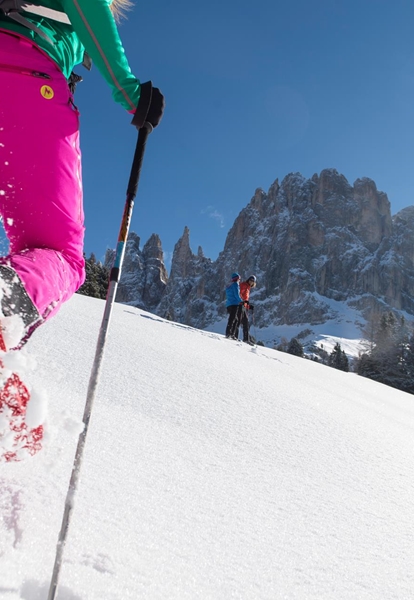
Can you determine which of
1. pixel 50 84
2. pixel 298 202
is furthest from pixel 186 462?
pixel 298 202

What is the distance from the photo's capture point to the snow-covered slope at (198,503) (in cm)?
74

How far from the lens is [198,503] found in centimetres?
104

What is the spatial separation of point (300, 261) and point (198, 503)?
11532cm

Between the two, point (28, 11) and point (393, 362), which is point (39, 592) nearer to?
point (28, 11)

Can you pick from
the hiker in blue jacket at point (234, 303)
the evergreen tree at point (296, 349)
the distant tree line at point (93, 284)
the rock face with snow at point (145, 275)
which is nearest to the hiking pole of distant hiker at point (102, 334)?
the hiker in blue jacket at point (234, 303)

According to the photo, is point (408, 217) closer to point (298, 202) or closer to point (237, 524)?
point (298, 202)

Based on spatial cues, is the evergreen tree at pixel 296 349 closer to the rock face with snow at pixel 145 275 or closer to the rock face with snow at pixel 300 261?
the rock face with snow at pixel 300 261

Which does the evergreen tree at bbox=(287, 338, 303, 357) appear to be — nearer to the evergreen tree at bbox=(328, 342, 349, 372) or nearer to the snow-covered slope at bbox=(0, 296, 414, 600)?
the evergreen tree at bbox=(328, 342, 349, 372)

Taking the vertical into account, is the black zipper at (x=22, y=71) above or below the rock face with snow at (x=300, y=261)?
below

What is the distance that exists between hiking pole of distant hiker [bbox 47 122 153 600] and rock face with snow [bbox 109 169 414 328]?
10427cm

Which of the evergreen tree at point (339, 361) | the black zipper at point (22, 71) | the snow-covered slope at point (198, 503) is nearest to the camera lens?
the snow-covered slope at point (198, 503)

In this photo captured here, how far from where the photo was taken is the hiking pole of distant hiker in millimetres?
665

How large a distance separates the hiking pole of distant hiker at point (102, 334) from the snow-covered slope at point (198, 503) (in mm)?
54

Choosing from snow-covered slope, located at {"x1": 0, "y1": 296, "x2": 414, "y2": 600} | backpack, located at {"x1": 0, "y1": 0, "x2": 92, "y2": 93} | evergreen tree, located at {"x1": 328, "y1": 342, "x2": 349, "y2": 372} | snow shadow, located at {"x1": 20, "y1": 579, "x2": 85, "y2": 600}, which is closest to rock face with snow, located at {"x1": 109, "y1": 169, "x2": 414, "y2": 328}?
evergreen tree, located at {"x1": 328, "y1": 342, "x2": 349, "y2": 372}
